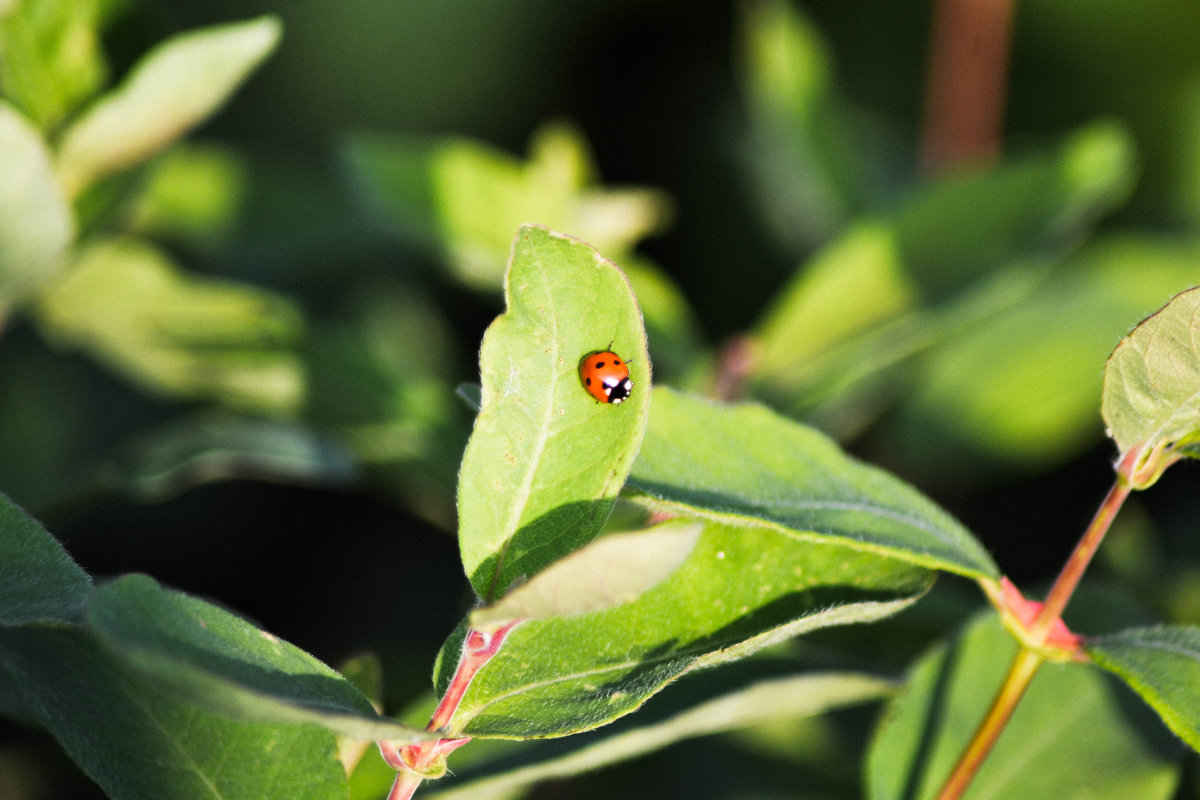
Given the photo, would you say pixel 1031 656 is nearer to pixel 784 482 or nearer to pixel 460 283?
pixel 784 482

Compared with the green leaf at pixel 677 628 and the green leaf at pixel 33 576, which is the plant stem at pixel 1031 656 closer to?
the green leaf at pixel 677 628

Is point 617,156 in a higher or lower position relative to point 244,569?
higher

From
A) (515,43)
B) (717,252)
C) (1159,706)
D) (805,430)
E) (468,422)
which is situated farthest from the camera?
(515,43)

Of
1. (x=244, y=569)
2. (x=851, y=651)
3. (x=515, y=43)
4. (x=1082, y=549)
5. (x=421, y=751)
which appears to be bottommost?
(x=244, y=569)

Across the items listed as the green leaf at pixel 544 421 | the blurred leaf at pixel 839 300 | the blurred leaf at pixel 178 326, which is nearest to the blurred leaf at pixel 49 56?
the blurred leaf at pixel 178 326

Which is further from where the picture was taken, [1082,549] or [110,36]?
[110,36]

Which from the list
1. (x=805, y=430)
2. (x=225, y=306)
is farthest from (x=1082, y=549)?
(x=225, y=306)

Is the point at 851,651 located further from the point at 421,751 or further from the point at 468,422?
the point at 421,751
